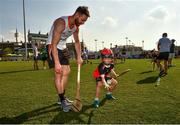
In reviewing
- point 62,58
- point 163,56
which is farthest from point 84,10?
point 163,56

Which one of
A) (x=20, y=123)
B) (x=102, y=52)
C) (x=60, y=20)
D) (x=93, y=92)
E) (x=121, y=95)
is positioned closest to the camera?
(x=20, y=123)

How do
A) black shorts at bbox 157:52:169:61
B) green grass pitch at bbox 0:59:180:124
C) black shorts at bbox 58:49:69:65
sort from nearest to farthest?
green grass pitch at bbox 0:59:180:124 → black shorts at bbox 58:49:69:65 → black shorts at bbox 157:52:169:61

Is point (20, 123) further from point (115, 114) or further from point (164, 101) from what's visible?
point (164, 101)

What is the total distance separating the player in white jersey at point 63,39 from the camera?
17.7 ft

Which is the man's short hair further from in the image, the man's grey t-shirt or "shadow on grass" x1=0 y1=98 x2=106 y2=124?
the man's grey t-shirt

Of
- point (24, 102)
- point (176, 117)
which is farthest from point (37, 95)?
point (176, 117)

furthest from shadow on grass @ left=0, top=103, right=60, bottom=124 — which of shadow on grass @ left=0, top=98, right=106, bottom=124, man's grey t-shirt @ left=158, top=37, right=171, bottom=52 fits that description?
man's grey t-shirt @ left=158, top=37, right=171, bottom=52

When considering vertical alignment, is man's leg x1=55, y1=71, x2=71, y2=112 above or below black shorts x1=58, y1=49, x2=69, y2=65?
below

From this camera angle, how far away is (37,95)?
7.56 metres

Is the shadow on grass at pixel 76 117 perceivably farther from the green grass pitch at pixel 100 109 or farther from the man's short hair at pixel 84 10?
the man's short hair at pixel 84 10

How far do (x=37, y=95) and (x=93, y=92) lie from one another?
1613mm

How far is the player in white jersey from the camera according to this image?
5383 mm

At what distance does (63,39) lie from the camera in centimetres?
596

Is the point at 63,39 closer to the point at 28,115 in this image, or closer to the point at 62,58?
the point at 62,58
